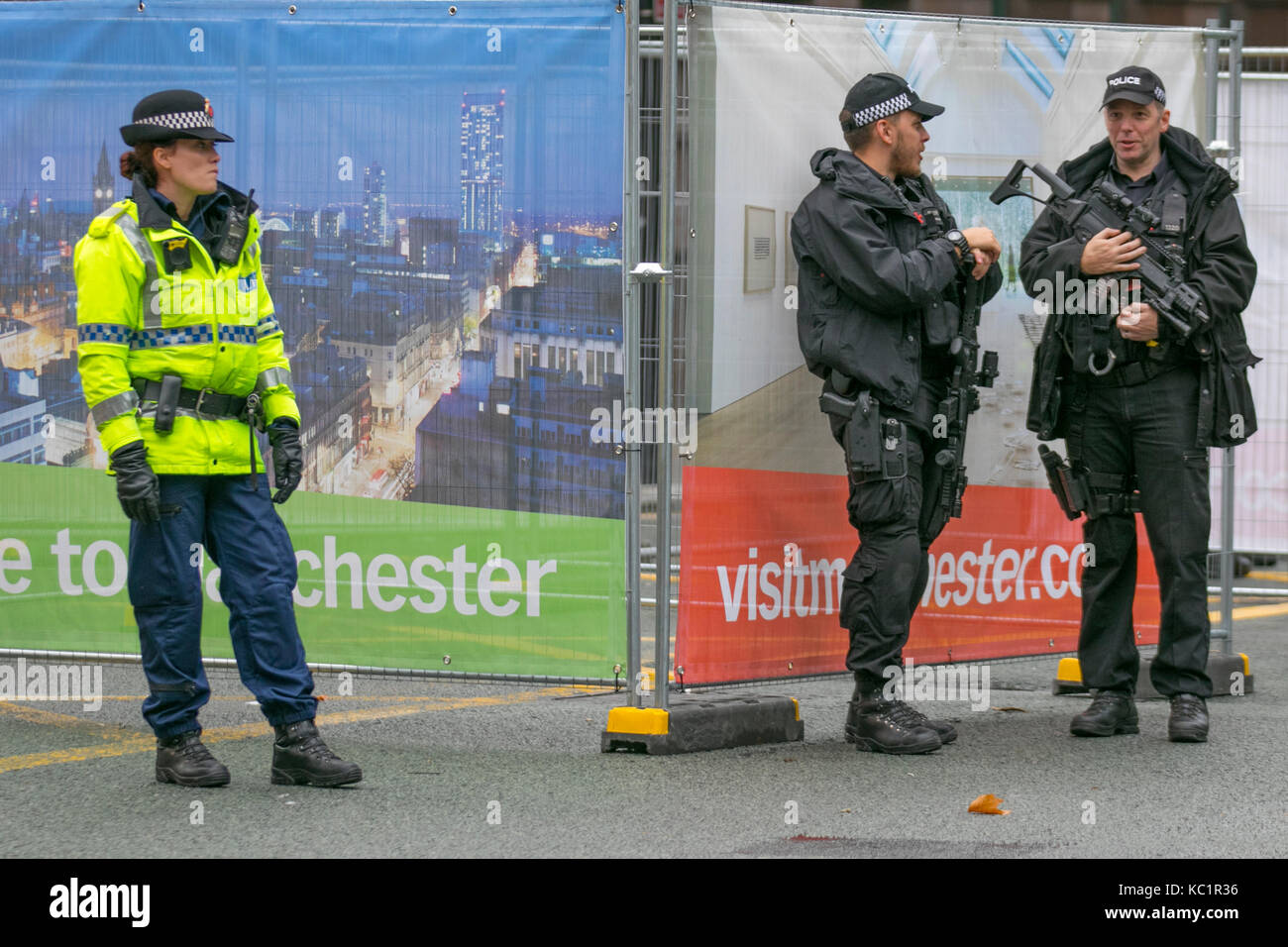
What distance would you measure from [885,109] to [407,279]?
5.90 ft

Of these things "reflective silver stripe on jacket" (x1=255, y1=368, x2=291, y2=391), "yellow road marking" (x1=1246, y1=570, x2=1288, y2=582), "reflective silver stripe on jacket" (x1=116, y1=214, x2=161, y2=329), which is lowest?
"yellow road marking" (x1=1246, y1=570, x2=1288, y2=582)

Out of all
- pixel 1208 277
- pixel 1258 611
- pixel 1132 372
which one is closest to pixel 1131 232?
pixel 1208 277

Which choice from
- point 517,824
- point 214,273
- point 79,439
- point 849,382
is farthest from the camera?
point 79,439

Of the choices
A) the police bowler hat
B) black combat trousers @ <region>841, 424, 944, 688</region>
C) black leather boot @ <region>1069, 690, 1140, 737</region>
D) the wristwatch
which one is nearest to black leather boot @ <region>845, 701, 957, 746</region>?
black combat trousers @ <region>841, 424, 944, 688</region>

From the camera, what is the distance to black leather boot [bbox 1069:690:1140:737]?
6523mm

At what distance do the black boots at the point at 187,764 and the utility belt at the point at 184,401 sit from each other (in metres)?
1.02

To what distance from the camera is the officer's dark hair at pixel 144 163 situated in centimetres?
559

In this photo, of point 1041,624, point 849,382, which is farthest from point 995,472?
point 849,382

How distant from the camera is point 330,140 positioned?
646 cm

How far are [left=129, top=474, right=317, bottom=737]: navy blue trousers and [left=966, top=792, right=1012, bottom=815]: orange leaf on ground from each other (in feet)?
6.87

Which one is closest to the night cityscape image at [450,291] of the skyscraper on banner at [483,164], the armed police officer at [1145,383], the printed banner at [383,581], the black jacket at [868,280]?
the skyscraper on banner at [483,164]

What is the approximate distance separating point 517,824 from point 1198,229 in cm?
325

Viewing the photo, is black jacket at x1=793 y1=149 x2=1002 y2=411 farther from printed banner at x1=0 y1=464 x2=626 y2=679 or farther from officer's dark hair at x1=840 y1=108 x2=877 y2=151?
printed banner at x1=0 y1=464 x2=626 y2=679

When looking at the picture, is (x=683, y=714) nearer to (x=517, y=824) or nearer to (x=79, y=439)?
(x=517, y=824)
